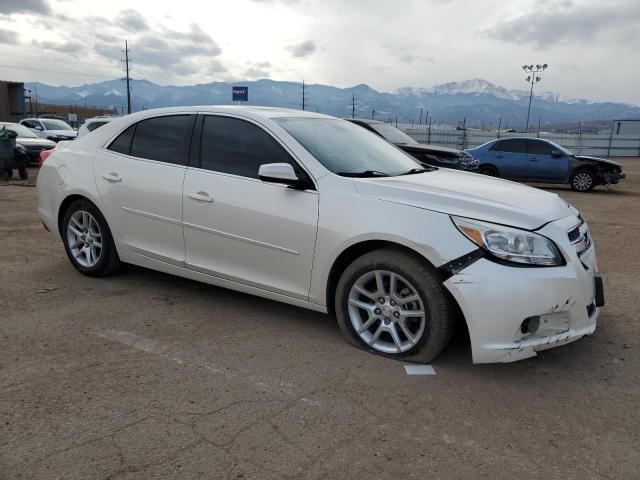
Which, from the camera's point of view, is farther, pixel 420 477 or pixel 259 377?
pixel 259 377

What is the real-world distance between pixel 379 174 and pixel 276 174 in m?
0.81

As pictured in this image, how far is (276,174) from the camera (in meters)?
3.70

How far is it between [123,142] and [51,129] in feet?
61.5

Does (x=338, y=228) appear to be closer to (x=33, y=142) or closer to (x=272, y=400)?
(x=272, y=400)

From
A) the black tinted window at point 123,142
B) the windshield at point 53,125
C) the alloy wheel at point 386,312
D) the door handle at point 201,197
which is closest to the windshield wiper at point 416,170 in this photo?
the alloy wheel at point 386,312

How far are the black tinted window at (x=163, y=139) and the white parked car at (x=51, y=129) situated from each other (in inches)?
689

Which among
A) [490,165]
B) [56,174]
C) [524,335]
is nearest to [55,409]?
[524,335]

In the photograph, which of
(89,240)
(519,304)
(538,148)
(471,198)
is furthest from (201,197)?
(538,148)

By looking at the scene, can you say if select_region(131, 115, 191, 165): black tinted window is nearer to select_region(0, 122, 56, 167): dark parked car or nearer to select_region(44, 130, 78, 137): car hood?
select_region(0, 122, 56, 167): dark parked car

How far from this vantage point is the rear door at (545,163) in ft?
50.3

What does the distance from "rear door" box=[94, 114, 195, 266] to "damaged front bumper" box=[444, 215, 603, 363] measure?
7.65 ft

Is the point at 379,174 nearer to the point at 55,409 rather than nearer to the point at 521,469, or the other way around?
the point at 521,469

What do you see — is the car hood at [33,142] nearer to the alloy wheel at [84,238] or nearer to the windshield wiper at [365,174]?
the alloy wheel at [84,238]

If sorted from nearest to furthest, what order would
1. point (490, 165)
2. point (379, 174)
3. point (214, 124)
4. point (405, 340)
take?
point (405, 340) < point (379, 174) < point (214, 124) < point (490, 165)
